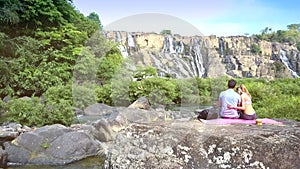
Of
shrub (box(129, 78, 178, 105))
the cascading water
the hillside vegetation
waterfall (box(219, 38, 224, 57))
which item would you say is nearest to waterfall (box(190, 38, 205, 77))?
the cascading water

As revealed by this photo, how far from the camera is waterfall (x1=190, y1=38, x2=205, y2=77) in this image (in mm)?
26566

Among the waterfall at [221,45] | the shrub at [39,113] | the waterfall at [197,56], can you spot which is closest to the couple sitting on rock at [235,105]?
the shrub at [39,113]

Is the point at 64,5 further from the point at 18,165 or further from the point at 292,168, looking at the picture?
the point at 292,168

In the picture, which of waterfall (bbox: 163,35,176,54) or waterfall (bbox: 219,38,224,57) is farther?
waterfall (bbox: 219,38,224,57)

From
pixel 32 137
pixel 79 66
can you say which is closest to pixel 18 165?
pixel 32 137

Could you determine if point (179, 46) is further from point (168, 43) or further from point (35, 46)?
point (35, 46)

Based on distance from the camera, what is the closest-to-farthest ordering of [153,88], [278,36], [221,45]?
1. [153,88]
2. [221,45]
3. [278,36]

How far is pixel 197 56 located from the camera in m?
29.9

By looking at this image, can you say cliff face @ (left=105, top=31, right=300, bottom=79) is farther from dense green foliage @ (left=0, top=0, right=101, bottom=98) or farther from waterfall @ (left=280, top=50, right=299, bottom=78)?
dense green foliage @ (left=0, top=0, right=101, bottom=98)

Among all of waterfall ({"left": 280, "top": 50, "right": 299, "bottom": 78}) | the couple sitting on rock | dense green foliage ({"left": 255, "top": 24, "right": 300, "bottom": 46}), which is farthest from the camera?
dense green foliage ({"left": 255, "top": 24, "right": 300, "bottom": 46})

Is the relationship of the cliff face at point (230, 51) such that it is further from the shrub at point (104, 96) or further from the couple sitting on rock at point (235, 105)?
the couple sitting on rock at point (235, 105)

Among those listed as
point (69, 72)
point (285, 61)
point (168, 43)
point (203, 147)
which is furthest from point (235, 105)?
point (285, 61)

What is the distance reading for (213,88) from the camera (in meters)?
17.9

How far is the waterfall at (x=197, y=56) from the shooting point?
1046 inches
